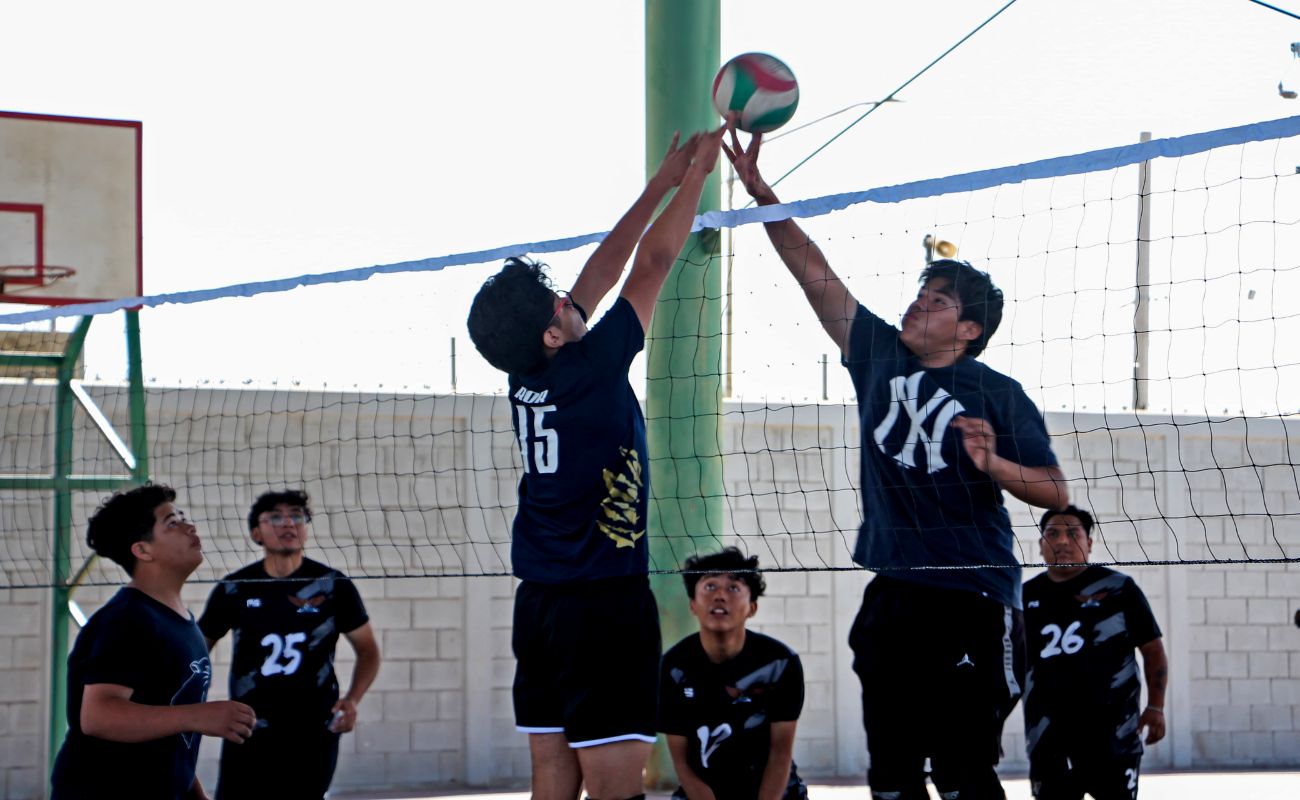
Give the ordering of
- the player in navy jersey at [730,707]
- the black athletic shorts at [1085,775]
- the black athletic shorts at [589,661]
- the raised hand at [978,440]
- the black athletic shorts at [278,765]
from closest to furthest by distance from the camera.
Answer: the black athletic shorts at [589,661] < the raised hand at [978,440] < the player in navy jersey at [730,707] < the black athletic shorts at [278,765] < the black athletic shorts at [1085,775]

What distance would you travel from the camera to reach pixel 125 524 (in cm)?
524

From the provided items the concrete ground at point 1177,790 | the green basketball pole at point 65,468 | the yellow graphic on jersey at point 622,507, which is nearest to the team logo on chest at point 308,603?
the green basketball pole at point 65,468

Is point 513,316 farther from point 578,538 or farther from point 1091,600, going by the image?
point 1091,600

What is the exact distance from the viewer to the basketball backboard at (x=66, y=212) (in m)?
9.02

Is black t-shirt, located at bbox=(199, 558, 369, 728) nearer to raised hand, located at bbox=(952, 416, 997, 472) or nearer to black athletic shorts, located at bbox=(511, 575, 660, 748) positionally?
black athletic shorts, located at bbox=(511, 575, 660, 748)

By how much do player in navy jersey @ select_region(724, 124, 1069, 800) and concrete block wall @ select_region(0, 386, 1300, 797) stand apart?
14.2 feet

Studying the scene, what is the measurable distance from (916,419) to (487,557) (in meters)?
6.48

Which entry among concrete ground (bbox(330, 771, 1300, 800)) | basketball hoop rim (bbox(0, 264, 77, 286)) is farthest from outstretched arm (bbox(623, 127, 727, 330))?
concrete ground (bbox(330, 771, 1300, 800))

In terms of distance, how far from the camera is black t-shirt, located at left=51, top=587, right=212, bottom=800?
480cm

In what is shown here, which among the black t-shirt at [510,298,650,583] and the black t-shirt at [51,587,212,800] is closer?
the black t-shirt at [510,298,650,583]

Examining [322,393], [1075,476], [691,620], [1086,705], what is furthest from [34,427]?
[1075,476]

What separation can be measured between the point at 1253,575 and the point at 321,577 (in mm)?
8498

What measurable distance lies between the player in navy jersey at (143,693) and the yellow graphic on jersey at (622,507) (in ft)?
4.10

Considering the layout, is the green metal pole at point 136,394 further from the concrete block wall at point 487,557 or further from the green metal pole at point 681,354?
the green metal pole at point 681,354
